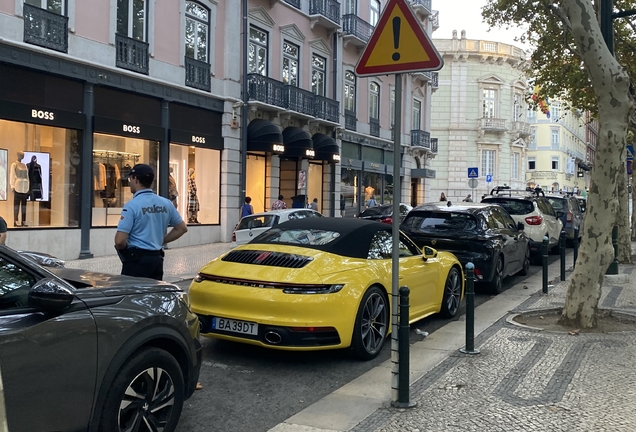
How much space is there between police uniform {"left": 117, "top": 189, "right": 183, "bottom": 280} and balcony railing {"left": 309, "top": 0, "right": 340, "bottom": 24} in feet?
70.0

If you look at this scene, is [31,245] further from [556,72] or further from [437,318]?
[556,72]

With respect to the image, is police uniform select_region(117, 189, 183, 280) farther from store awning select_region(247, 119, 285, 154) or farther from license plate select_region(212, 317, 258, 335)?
store awning select_region(247, 119, 285, 154)

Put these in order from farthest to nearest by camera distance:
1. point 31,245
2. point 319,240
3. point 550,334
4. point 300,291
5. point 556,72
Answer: point 556,72
point 31,245
point 550,334
point 319,240
point 300,291

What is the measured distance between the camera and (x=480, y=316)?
862 centimetres

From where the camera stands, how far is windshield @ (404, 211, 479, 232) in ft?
34.3

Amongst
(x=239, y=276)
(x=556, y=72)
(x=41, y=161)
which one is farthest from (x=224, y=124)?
(x=239, y=276)

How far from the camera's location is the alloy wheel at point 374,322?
6234 millimetres

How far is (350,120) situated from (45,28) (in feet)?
54.5

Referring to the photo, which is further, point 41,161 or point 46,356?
point 41,161

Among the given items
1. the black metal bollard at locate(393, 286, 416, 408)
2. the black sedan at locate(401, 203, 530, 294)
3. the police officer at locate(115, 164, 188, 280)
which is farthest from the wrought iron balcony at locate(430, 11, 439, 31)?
the black metal bollard at locate(393, 286, 416, 408)

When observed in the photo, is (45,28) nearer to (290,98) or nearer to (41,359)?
(290,98)

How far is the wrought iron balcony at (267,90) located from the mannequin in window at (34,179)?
8407 mm

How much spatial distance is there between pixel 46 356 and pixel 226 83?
1876cm

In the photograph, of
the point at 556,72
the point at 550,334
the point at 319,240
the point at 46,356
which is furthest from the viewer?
the point at 556,72
